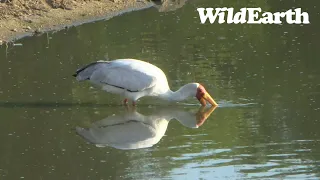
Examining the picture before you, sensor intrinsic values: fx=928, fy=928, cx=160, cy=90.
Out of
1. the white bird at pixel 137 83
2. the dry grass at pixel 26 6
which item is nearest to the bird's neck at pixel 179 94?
the white bird at pixel 137 83

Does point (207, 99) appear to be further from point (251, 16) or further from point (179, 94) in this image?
point (251, 16)

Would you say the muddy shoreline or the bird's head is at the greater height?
the muddy shoreline

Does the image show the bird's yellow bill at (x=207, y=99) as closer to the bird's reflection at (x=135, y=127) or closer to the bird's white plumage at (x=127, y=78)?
the bird's reflection at (x=135, y=127)

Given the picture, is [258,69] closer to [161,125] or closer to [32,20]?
[161,125]

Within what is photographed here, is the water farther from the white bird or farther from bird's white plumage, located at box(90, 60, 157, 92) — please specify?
bird's white plumage, located at box(90, 60, 157, 92)

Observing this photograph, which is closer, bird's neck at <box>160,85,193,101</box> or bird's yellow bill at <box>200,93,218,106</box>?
bird's yellow bill at <box>200,93,218,106</box>

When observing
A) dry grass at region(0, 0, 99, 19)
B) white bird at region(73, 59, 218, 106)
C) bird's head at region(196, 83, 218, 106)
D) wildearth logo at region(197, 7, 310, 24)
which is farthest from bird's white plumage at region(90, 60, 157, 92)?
wildearth logo at region(197, 7, 310, 24)

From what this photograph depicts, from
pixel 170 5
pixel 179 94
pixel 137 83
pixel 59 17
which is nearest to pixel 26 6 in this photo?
pixel 59 17

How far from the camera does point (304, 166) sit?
31.7ft

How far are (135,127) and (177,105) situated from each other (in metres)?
1.12

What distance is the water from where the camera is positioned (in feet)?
32.4

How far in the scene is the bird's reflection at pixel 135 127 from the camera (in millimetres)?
10891

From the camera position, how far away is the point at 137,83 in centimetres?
1219

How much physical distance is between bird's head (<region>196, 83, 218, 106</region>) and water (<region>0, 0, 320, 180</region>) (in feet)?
0.51
